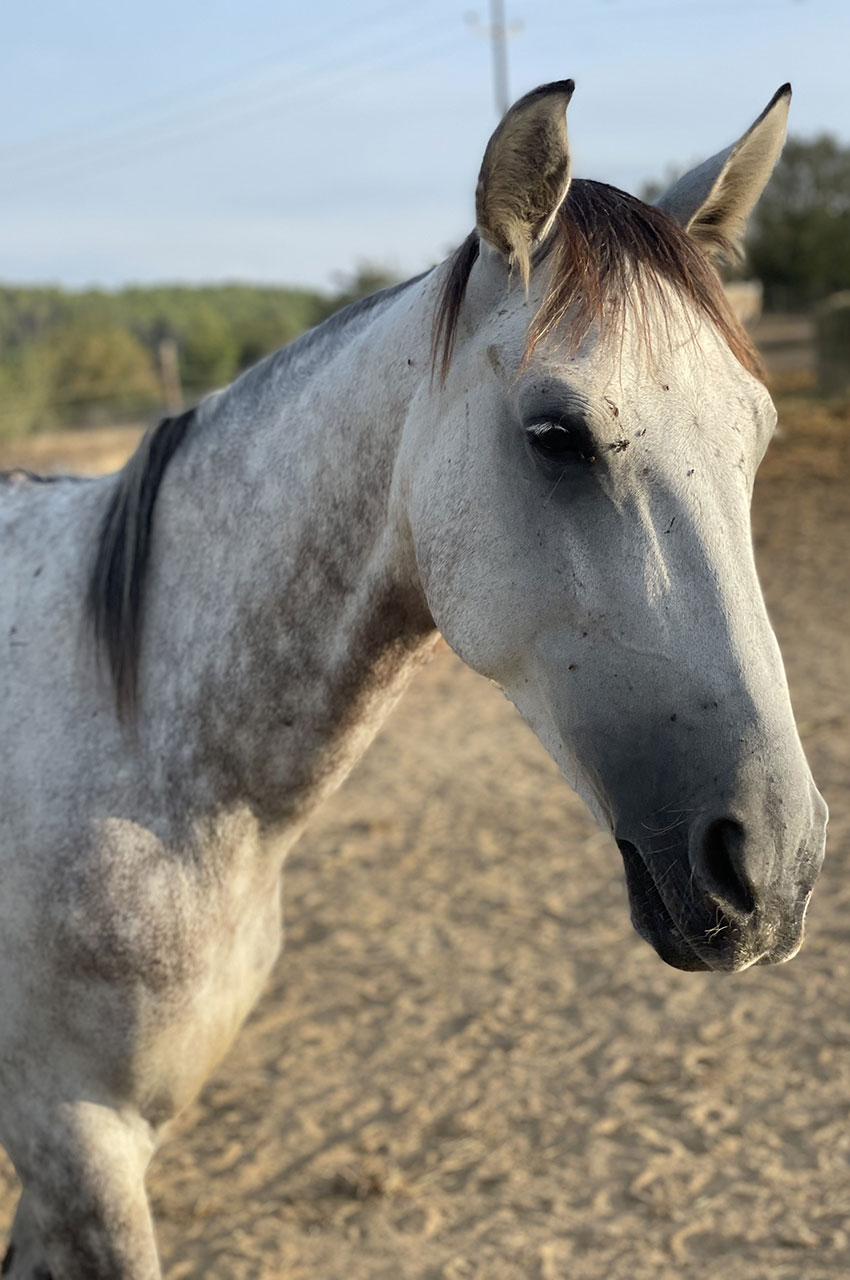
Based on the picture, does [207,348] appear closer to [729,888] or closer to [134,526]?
[134,526]

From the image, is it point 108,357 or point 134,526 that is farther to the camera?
point 108,357

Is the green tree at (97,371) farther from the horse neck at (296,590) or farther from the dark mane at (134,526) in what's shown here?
the horse neck at (296,590)

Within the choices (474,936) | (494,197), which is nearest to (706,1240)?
(474,936)

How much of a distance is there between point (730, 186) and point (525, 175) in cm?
47

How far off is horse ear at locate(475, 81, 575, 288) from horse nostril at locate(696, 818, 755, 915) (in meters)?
0.85

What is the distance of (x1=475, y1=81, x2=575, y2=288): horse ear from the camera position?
4.98 ft

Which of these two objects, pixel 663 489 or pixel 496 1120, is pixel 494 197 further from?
pixel 496 1120

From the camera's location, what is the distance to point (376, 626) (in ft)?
6.38

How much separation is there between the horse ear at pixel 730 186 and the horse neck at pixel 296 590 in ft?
1.56

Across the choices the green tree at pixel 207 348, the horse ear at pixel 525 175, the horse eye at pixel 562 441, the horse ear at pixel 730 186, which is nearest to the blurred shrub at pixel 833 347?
the horse ear at pixel 730 186

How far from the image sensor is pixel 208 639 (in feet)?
6.71

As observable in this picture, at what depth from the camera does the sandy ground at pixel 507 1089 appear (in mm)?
2936

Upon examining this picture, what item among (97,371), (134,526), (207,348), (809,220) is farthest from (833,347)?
(207,348)

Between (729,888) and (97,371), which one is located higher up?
(729,888)
